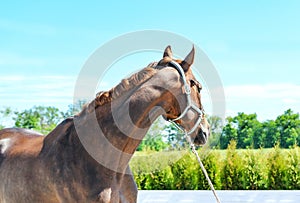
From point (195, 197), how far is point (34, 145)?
462 cm

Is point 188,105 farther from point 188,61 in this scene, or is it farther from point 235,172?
point 235,172

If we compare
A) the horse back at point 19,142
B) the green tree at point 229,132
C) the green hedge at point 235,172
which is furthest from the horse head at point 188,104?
the green tree at point 229,132

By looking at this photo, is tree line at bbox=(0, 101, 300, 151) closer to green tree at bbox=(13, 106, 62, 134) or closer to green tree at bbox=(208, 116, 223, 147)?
green tree at bbox=(13, 106, 62, 134)

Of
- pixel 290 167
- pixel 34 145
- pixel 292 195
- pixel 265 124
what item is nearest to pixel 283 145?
pixel 265 124

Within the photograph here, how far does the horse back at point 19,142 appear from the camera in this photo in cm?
330

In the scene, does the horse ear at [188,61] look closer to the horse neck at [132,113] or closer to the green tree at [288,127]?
the horse neck at [132,113]

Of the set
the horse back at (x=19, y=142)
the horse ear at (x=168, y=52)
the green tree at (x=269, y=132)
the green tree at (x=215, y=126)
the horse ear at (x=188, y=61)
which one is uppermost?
the horse ear at (x=168, y=52)

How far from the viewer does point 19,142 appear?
12.0ft

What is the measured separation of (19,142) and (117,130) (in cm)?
117

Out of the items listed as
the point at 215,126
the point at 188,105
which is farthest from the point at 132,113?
the point at 215,126

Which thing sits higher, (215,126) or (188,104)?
(188,104)

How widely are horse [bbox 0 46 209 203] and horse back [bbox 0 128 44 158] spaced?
30 centimetres

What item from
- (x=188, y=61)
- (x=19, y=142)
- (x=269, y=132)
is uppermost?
(x=188, y=61)

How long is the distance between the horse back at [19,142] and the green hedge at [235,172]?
5.10 meters
